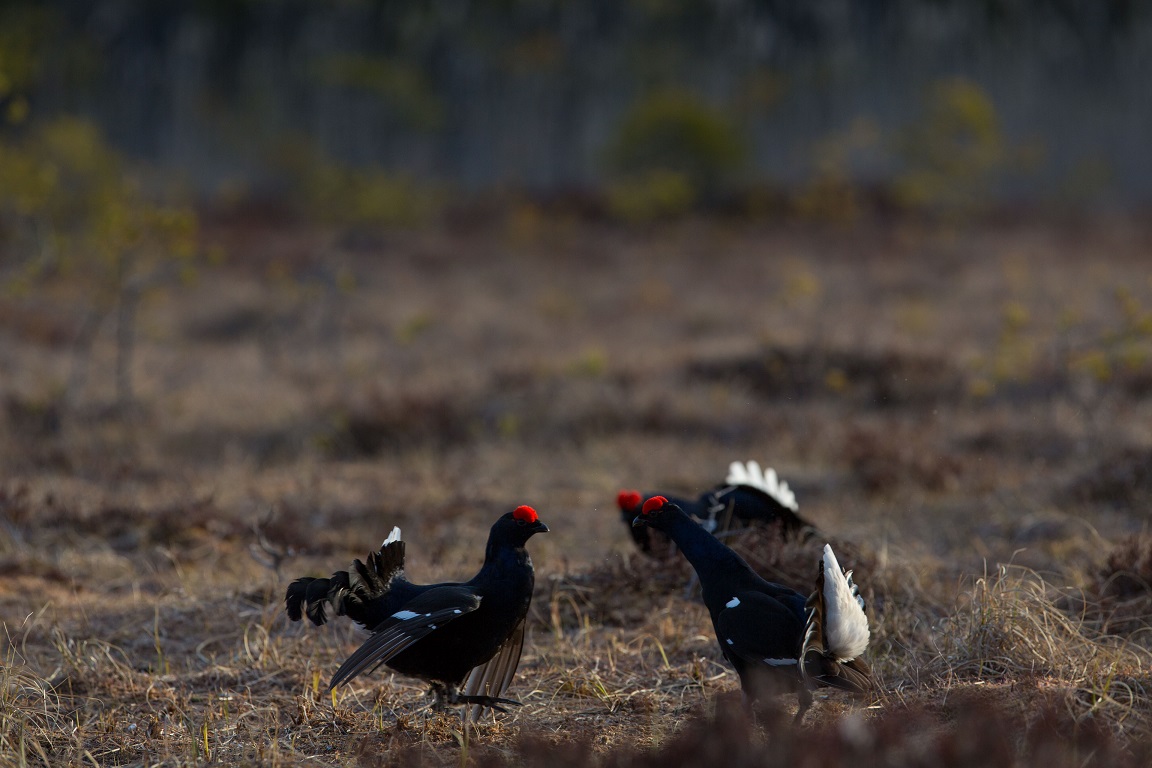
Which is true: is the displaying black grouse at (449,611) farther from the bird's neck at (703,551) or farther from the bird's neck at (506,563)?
the bird's neck at (703,551)

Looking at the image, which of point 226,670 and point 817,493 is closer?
point 226,670

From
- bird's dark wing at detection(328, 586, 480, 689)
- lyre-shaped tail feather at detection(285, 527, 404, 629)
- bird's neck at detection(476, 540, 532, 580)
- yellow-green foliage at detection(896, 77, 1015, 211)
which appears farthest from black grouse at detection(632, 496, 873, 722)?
yellow-green foliage at detection(896, 77, 1015, 211)

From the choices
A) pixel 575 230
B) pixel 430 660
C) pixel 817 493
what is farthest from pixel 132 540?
pixel 575 230

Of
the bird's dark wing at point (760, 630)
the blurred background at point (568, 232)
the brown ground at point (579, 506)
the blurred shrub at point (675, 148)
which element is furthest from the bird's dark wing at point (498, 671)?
the blurred shrub at point (675, 148)

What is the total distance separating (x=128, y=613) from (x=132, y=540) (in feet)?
4.35

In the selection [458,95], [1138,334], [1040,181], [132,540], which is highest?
[458,95]

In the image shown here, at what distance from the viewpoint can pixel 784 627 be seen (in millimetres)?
3332

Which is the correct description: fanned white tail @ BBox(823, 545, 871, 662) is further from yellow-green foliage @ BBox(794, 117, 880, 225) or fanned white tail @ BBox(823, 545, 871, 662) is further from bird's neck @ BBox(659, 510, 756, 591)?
yellow-green foliage @ BBox(794, 117, 880, 225)

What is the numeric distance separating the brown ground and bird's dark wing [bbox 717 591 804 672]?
0.79 ft

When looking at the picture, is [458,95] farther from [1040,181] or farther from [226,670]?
[226,670]

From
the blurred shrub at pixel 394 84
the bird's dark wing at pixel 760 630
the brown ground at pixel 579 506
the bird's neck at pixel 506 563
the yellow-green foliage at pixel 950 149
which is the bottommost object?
the brown ground at pixel 579 506

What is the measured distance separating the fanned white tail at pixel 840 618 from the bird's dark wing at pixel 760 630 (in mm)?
137

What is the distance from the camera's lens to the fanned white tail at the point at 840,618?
304cm

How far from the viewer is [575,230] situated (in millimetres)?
28203
